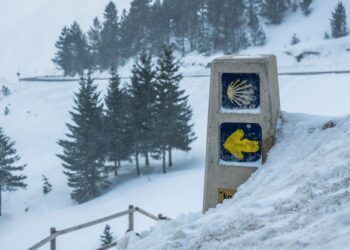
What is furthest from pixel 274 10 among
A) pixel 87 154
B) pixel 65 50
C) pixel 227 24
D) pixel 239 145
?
pixel 239 145

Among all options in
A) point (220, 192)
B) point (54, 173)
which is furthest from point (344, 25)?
point (220, 192)

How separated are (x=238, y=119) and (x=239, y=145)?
1.29ft

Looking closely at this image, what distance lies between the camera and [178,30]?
7425 centimetres

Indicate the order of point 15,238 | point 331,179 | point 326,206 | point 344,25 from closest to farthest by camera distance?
point 326,206
point 331,179
point 15,238
point 344,25

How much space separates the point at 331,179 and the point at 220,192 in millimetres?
2572

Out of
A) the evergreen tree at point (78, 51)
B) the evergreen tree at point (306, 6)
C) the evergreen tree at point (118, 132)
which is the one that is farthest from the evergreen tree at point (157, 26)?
the evergreen tree at point (118, 132)

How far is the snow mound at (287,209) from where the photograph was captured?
461 cm

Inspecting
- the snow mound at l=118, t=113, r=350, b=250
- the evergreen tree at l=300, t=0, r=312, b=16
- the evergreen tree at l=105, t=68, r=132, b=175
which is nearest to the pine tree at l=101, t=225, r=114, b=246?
the evergreen tree at l=105, t=68, r=132, b=175

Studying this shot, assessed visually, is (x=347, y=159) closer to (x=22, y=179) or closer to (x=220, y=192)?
(x=220, y=192)

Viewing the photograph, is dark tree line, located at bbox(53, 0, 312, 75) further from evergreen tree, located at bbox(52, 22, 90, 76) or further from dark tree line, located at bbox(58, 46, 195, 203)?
dark tree line, located at bbox(58, 46, 195, 203)

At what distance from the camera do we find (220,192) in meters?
7.75

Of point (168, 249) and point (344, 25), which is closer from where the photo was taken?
point (168, 249)

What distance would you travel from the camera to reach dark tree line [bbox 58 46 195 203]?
37688 millimetres

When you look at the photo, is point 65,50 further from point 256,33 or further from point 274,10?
point 274,10
